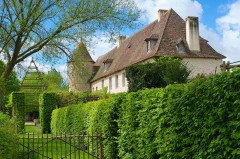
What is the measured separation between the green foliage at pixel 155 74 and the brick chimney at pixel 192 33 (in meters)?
12.1

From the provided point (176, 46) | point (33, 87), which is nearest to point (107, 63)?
point (33, 87)

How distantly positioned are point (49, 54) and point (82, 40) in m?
2.47

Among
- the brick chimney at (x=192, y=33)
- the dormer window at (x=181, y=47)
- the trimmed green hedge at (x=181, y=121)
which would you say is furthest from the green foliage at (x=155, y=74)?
the trimmed green hedge at (x=181, y=121)

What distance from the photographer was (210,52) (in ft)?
122

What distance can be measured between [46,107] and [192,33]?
16.3 m

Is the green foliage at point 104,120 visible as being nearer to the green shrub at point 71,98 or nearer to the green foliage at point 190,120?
the green foliage at point 190,120

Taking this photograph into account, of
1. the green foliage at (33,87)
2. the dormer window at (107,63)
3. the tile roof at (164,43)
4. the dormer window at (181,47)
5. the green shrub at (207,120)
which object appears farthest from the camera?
the dormer window at (107,63)

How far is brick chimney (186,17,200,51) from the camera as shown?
1436 inches

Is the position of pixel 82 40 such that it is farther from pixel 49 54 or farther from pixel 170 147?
pixel 170 147

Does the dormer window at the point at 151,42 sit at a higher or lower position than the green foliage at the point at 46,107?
higher

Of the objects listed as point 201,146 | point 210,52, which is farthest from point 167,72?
point 201,146

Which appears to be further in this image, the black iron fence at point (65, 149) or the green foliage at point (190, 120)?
the black iron fence at point (65, 149)

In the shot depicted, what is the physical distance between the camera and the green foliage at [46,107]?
31.7 m

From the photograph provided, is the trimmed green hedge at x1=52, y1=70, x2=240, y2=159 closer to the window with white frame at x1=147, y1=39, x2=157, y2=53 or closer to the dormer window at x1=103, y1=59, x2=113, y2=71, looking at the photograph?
the window with white frame at x1=147, y1=39, x2=157, y2=53
